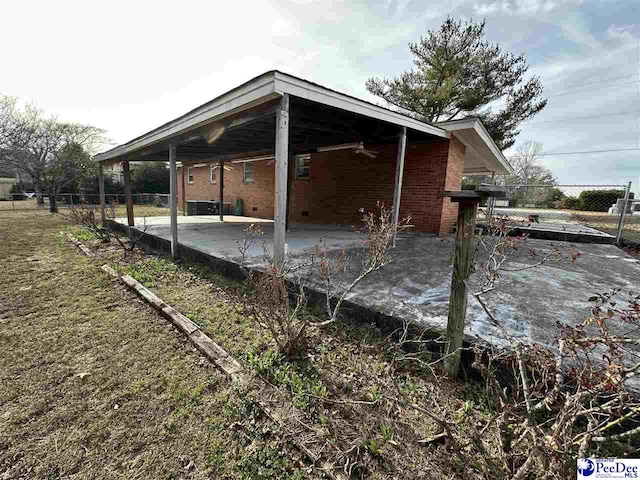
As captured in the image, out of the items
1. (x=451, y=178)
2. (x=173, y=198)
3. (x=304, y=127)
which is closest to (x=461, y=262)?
(x=304, y=127)

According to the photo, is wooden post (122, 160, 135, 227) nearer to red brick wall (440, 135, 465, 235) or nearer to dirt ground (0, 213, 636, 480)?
dirt ground (0, 213, 636, 480)

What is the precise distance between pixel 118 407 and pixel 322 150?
317 inches

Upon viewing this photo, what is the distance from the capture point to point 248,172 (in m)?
12.8

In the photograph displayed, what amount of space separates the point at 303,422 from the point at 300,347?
0.78 m

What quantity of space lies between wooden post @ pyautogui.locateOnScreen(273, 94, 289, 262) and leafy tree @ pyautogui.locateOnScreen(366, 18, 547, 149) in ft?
34.7

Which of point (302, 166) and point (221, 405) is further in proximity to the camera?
point (302, 166)

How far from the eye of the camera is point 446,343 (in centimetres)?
208

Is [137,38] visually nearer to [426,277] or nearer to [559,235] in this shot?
[426,277]

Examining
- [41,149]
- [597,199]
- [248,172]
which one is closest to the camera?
[248,172]

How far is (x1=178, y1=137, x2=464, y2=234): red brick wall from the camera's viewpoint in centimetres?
730

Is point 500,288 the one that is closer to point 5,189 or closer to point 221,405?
point 221,405

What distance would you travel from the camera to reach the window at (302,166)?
1022cm

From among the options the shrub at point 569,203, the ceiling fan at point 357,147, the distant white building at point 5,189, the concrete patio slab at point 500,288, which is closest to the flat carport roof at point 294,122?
the ceiling fan at point 357,147

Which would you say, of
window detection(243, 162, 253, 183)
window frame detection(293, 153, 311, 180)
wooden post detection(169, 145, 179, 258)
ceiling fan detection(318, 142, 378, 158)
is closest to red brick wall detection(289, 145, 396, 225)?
window frame detection(293, 153, 311, 180)
